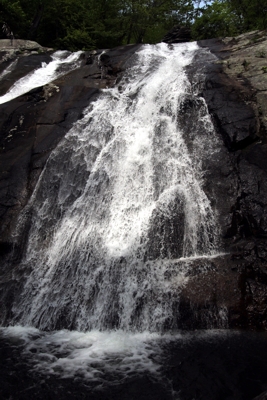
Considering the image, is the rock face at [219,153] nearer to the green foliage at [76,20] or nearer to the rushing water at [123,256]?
the rushing water at [123,256]

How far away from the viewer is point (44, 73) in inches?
653

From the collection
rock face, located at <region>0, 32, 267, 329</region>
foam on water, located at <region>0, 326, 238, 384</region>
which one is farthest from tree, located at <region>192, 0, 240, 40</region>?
foam on water, located at <region>0, 326, 238, 384</region>

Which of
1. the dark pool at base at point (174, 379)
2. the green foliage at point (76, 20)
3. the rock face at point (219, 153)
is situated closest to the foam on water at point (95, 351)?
the dark pool at base at point (174, 379)

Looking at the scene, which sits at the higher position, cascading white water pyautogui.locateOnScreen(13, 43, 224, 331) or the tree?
the tree

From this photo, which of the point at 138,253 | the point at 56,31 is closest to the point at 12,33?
the point at 56,31

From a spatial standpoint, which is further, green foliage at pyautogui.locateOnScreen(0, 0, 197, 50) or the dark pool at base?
green foliage at pyautogui.locateOnScreen(0, 0, 197, 50)

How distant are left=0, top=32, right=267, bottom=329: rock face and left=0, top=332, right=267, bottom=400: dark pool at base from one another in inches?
42.1

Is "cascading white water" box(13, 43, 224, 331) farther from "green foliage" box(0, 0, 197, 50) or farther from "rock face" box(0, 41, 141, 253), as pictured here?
"green foliage" box(0, 0, 197, 50)

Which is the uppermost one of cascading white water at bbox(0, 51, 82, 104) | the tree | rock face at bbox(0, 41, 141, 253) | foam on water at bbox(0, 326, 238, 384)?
the tree

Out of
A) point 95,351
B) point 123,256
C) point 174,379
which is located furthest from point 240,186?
point 95,351

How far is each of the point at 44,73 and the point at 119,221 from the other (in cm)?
1055

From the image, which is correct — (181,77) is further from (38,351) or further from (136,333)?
(38,351)

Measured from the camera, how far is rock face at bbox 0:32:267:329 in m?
7.91

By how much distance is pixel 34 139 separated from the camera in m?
12.5
